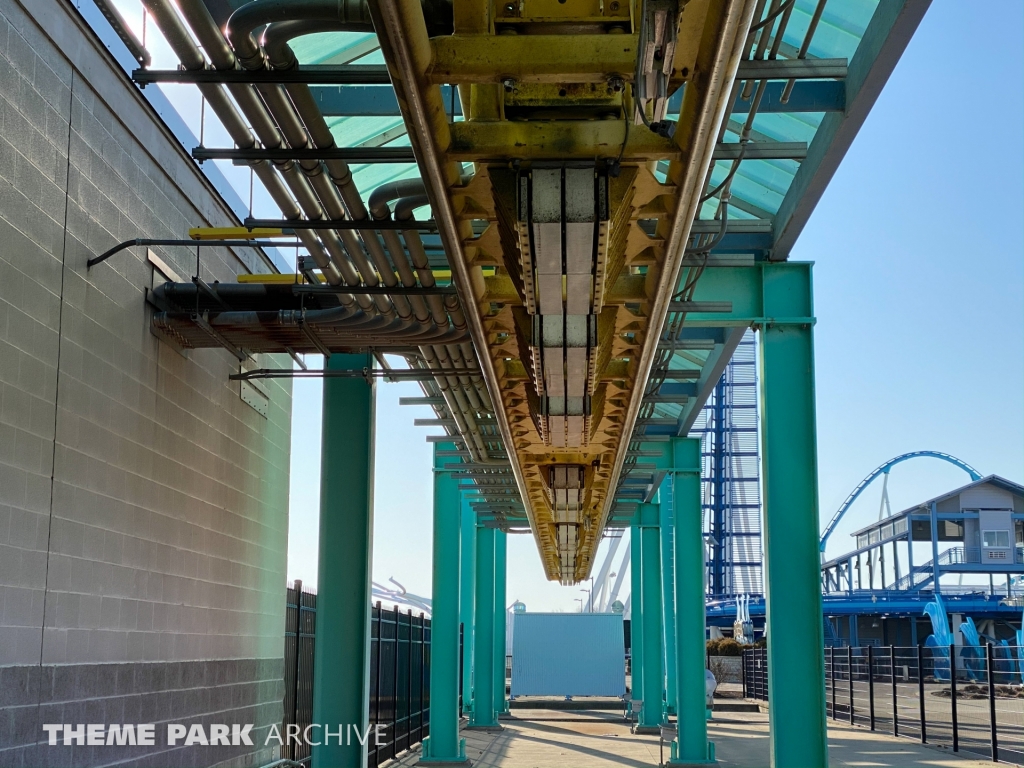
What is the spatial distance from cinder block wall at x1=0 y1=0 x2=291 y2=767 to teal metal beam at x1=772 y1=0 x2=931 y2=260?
6620 mm

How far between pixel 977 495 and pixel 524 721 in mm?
53752

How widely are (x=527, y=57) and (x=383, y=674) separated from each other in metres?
16.9

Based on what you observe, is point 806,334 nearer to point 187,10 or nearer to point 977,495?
point 187,10

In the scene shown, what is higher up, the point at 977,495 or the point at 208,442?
the point at 977,495

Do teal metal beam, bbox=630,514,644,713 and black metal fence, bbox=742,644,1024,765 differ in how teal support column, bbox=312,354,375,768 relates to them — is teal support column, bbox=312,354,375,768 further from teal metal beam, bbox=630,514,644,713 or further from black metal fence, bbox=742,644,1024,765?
teal metal beam, bbox=630,514,644,713

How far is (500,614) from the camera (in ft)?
107

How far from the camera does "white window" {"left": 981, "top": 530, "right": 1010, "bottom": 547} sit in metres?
73.4

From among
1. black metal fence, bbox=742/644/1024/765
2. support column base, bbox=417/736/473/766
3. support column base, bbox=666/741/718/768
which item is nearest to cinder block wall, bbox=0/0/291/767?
support column base, bbox=417/736/473/766

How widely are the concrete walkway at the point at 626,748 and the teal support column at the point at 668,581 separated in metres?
1.50

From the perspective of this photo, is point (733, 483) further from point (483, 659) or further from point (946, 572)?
point (483, 659)

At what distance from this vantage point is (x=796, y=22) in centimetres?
823

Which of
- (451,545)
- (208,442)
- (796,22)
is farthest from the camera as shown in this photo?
(451,545)

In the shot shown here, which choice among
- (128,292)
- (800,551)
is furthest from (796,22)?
(128,292)

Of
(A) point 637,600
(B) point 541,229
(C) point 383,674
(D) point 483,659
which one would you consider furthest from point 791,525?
(A) point 637,600
